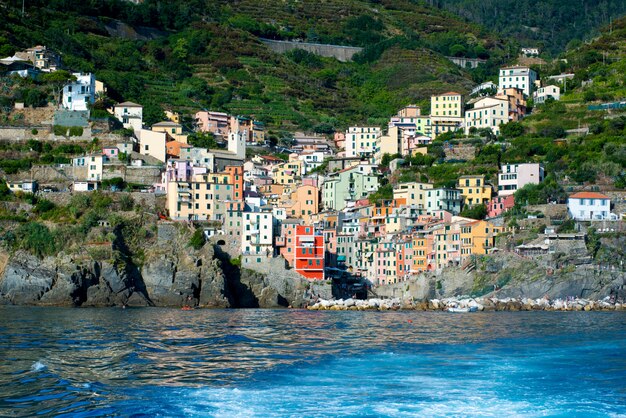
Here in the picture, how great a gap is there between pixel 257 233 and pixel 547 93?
37307mm

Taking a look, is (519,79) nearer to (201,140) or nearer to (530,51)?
(201,140)

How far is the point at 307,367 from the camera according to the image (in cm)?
3516

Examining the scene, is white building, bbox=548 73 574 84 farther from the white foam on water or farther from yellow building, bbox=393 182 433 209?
the white foam on water

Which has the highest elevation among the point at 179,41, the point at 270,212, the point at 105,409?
the point at 179,41

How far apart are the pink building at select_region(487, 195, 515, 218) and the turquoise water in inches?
907

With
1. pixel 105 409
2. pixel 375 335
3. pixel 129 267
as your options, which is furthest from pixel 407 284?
pixel 105 409

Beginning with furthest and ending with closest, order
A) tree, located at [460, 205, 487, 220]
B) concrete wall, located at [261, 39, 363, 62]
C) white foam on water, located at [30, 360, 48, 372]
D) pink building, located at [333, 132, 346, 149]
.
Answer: concrete wall, located at [261, 39, 363, 62] → pink building, located at [333, 132, 346, 149] → tree, located at [460, 205, 487, 220] → white foam on water, located at [30, 360, 48, 372]

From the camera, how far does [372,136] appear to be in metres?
99.1

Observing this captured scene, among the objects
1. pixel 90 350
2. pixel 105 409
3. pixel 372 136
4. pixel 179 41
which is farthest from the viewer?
pixel 179 41

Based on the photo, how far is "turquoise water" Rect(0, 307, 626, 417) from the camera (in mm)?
27938

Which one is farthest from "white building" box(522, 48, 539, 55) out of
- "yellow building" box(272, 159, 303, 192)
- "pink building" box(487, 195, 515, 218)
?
"pink building" box(487, 195, 515, 218)

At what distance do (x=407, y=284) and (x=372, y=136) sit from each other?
29.3m

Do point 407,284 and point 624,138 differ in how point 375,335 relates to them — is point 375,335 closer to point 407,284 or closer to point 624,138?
point 407,284

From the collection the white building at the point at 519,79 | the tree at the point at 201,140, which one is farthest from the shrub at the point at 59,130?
the white building at the point at 519,79
